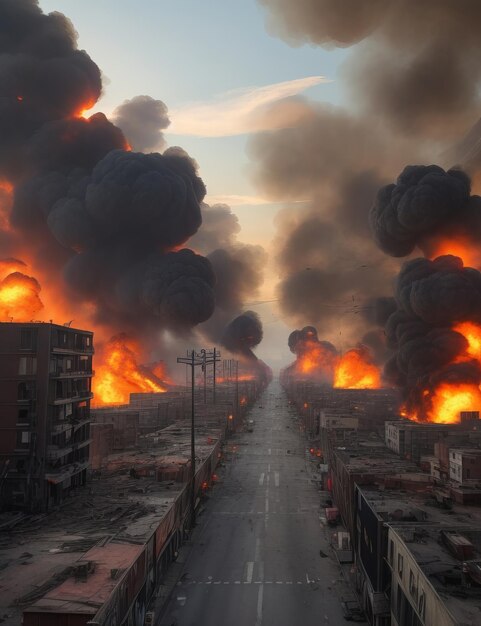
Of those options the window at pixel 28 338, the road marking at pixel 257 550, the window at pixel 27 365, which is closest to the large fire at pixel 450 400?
the road marking at pixel 257 550

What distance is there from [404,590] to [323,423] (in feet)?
187

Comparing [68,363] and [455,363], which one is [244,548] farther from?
[455,363]

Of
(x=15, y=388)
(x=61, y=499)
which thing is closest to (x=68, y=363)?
(x=15, y=388)

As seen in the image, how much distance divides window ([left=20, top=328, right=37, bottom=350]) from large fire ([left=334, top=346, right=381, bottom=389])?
131994 mm

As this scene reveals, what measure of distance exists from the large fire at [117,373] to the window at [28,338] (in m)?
60.1

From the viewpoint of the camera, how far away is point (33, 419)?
37.0 meters

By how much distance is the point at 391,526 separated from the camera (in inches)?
1032

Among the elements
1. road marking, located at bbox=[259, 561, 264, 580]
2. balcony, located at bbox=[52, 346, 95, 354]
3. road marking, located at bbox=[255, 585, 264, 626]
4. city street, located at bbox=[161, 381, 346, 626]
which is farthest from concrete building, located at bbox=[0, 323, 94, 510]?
road marking, located at bbox=[255, 585, 264, 626]

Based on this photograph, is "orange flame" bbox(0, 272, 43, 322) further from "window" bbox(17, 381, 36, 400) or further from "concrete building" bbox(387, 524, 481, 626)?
"concrete building" bbox(387, 524, 481, 626)

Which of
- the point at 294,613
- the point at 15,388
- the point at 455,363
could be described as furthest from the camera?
the point at 455,363

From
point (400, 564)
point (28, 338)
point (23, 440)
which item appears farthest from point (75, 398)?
point (400, 564)

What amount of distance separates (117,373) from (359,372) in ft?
Result: 282

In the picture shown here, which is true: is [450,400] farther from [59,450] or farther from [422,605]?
[422,605]

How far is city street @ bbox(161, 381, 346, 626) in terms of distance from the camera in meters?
28.4
